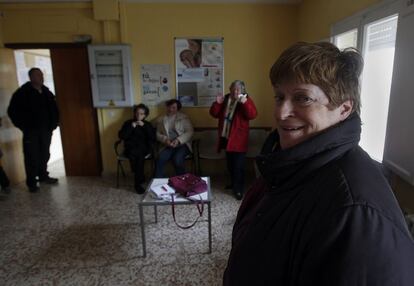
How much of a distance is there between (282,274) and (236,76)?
3.51m

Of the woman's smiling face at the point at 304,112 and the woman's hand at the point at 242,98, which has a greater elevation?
the woman's smiling face at the point at 304,112

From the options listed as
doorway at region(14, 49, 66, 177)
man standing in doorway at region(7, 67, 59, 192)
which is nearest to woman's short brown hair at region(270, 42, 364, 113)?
man standing in doorway at region(7, 67, 59, 192)

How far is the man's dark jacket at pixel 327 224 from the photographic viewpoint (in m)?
0.51

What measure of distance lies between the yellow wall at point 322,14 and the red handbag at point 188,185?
6.26 feet

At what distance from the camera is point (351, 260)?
51 centimetres

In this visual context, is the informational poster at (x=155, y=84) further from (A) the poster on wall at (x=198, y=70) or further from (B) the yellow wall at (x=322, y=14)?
(B) the yellow wall at (x=322, y=14)

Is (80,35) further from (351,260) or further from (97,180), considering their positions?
(351,260)

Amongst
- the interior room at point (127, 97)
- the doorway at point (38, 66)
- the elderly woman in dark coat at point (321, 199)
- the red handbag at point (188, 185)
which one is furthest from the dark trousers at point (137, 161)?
the elderly woman in dark coat at point (321, 199)

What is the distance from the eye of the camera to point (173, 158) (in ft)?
11.7

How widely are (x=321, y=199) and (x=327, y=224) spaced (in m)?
0.06

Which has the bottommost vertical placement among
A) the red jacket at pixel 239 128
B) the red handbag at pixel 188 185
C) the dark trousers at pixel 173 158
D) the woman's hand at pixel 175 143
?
the dark trousers at pixel 173 158

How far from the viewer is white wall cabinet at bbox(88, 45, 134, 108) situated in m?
3.68

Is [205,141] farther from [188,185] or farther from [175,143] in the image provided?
[188,185]

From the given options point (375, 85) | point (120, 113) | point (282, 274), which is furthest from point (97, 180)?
point (282, 274)
